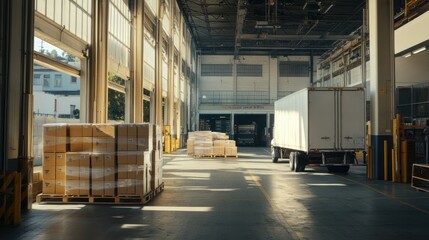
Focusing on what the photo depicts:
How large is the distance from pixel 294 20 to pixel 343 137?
2146cm

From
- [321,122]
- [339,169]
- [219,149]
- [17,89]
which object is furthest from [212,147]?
[17,89]

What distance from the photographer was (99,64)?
586 inches

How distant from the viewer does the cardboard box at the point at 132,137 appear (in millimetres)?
10414

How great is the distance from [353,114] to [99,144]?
10238 millimetres

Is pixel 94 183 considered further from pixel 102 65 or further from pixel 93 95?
pixel 102 65

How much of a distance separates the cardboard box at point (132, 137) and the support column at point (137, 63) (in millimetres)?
10249

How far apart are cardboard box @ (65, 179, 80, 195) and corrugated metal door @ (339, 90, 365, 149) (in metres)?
10.4

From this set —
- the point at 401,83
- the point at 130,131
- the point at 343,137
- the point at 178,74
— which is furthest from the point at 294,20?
the point at 130,131

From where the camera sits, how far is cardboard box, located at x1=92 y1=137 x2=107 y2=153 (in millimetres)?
10367

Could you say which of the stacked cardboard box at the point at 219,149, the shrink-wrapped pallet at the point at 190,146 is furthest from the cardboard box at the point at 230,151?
the shrink-wrapped pallet at the point at 190,146

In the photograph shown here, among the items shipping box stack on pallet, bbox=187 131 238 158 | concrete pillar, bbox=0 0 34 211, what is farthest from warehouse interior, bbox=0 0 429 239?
shipping box stack on pallet, bbox=187 131 238 158

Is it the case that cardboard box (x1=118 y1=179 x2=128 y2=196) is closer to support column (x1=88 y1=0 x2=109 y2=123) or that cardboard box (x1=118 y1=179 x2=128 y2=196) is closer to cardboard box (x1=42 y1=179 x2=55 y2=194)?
cardboard box (x1=42 y1=179 x2=55 y2=194)

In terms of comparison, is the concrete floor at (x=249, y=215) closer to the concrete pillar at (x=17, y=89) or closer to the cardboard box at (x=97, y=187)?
the cardboard box at (x=97, y=187)

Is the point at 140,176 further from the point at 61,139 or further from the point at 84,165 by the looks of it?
the point at 61,139
